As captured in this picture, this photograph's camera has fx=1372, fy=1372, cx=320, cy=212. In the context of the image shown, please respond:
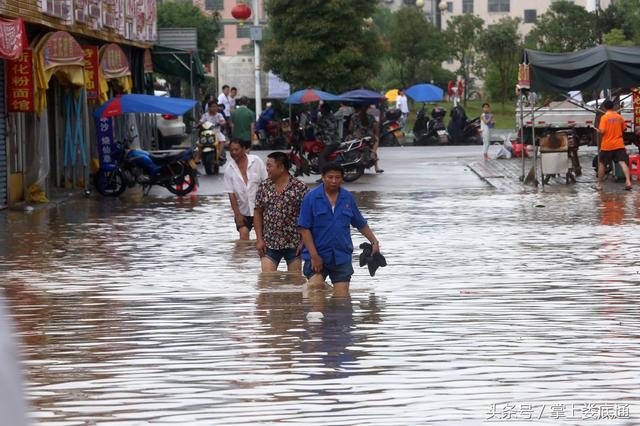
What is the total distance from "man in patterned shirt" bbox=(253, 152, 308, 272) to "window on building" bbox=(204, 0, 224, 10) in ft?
338

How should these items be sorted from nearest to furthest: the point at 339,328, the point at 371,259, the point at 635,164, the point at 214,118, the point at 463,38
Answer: the point at 339,328 < the point at 371,259 < the point at 635,164 < the point at 214,118 < the point at 463,38

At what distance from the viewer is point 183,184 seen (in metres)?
26.3

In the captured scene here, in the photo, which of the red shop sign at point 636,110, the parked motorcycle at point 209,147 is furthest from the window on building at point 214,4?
the red shop sign at point 636,110

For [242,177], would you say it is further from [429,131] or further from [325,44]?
[325,44]

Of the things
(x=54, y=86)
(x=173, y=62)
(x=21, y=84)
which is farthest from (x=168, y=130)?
(x=21, y=84)

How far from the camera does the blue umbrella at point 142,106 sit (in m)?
26.7

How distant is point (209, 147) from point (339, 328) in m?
23.9

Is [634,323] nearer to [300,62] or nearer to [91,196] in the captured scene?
[91,196]

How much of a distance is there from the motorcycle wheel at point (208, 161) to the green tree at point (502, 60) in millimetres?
35644

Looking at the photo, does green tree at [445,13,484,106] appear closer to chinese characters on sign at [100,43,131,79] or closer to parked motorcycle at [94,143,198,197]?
chinese characters on sign at [100,43,131,79]

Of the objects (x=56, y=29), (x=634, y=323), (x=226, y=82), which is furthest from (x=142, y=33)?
(x=634, y=323)

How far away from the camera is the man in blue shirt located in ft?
33.1

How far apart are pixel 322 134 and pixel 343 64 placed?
1736 cm

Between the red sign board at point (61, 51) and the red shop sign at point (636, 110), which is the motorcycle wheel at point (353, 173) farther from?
the red sign board at point (61, 51)
